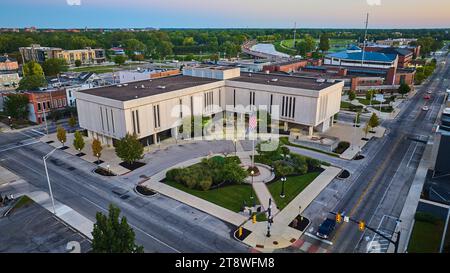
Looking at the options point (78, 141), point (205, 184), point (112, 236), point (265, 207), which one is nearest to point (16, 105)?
point (78, 141)

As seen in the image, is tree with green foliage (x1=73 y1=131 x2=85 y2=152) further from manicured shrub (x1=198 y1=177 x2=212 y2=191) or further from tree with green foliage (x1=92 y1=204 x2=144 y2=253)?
tree with green foliage (x1=92 y1=204 x2=144 y2=253)

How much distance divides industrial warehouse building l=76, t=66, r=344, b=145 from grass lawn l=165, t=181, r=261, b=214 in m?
17.5

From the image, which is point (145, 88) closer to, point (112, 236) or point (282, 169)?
point (282, 169)

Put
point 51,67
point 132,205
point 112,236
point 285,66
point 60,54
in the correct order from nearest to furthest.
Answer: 1. point 112,236
2. point 132,205
3. point 285,66
4. point 51,67
5. point 60,54

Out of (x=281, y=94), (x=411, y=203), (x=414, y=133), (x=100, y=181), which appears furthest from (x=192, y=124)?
(x=414, y=133)

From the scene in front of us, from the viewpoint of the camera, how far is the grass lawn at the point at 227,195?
38.7 metres

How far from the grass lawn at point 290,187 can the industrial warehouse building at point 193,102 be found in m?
19.8

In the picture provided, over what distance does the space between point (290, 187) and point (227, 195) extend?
8.94 metres

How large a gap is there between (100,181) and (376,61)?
120m

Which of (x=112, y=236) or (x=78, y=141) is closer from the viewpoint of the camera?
(x=112, y=236)

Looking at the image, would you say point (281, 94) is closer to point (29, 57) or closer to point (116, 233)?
point (116, 233)

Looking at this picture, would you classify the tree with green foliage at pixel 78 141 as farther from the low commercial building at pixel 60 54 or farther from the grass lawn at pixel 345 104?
the low commercial building at pixel 60 54

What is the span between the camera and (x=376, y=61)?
126750 millimetres

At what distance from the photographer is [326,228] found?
3269 cm
